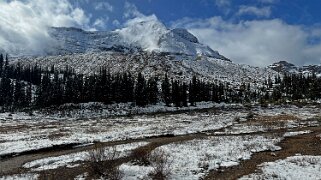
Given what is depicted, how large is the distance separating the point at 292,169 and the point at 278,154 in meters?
6.73

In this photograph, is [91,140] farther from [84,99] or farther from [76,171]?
[84,99]

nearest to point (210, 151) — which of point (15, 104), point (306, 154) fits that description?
point (306, 154)

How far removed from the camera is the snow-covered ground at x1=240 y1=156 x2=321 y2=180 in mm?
24875

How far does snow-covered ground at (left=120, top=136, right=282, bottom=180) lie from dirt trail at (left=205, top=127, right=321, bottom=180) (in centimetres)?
74

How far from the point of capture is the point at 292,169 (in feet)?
88.0

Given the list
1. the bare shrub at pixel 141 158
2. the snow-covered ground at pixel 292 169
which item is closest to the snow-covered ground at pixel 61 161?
the bare shrub at pixel 141 158

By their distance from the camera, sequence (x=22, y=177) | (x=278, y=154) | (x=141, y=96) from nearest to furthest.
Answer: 1. (x=22, y=177)
2. (x=278, y=154)
3. (x=141, y=96)

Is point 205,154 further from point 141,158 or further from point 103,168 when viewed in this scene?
point 103,168

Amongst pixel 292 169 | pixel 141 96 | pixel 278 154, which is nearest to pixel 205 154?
pixel 278 154

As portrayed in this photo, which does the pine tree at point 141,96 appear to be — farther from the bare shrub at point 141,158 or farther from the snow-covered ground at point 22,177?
the snow-covered ground at point 22,177

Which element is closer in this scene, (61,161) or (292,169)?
(292,169)

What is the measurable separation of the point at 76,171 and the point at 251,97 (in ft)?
589

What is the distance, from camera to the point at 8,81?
179375mm

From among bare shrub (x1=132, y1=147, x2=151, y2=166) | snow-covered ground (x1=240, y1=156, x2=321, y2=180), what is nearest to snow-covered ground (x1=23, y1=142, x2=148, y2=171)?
bare shrub (x1=132, y1=147, x2=151, y2=166)
